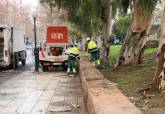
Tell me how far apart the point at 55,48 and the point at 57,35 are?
1.39 metres

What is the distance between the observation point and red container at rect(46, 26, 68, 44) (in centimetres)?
3534

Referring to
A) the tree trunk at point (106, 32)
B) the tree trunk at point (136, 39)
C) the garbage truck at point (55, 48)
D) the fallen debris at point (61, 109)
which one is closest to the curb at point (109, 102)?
the fallen debris at point (61, 109)

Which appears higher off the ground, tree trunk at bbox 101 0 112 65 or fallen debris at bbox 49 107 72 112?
tree trunk at bbox 101 0 112 65

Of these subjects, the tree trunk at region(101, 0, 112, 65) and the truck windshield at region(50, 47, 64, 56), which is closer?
the tree trunk at region(101, 0, 112, 65)

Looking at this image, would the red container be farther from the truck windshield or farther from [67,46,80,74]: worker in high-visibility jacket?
[67,46,80,74]: worker in high-visibility jacket

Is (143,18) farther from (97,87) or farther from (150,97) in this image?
(150,97)

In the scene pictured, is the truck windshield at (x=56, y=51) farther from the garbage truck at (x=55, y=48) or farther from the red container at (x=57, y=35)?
the red container at (x=57, y=35)

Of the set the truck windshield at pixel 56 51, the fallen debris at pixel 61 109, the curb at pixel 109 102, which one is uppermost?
the truck windshield at pixel 56 51

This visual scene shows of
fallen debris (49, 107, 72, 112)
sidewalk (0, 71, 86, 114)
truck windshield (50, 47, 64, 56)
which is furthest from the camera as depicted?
truck windshield (50, 47, 64, 56)

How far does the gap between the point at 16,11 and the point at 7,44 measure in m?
75.6

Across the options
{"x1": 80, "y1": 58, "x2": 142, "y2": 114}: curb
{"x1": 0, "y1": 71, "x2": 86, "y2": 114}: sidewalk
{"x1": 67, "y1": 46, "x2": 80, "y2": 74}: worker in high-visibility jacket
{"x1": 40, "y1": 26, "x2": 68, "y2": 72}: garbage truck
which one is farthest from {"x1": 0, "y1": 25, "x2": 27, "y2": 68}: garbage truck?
{"x1": 80, "y1": 58, "x2": 142, "y2": 114}: curb

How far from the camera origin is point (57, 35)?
3556 centimetres

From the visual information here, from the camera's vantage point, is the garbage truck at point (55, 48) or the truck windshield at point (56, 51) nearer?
the garbage truck at point (55, 48)

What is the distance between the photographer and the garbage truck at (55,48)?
33.2 metres
